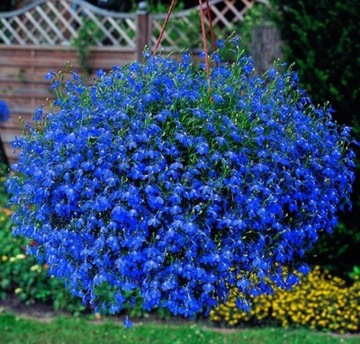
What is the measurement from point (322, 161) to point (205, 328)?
232cm

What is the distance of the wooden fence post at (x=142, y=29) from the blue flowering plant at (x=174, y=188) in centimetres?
378

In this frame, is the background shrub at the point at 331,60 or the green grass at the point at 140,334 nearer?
the green grass at the point at 140,334

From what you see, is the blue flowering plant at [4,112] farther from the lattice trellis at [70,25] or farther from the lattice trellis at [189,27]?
the lattice trellis at [189,27]

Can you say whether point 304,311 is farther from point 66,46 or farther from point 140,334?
point 66,46

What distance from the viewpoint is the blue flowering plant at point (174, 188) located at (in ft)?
7.95

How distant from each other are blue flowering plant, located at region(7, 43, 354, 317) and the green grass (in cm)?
191

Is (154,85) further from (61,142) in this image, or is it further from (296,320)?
(296,320)

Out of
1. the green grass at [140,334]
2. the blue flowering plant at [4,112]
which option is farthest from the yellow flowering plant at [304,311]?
the blue flowering plant at [4,112]

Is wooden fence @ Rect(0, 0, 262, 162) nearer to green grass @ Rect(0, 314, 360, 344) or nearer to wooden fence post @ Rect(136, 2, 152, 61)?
wooden fence post @ Rect(136, 2, 152, 61)

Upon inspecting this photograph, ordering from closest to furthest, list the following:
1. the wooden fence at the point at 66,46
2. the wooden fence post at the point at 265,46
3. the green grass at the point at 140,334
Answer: the green grass at the point at 140,334 < the wooden fence post at the point at 265,46 < the wooden fence at the point at 66,46

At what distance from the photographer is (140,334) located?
4.70 meters

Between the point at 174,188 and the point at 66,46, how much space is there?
5.08 meters

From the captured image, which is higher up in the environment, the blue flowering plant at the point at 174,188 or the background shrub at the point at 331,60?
the background shrub at the point at 331,60

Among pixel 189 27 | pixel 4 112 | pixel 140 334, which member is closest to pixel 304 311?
pixel 140 334
